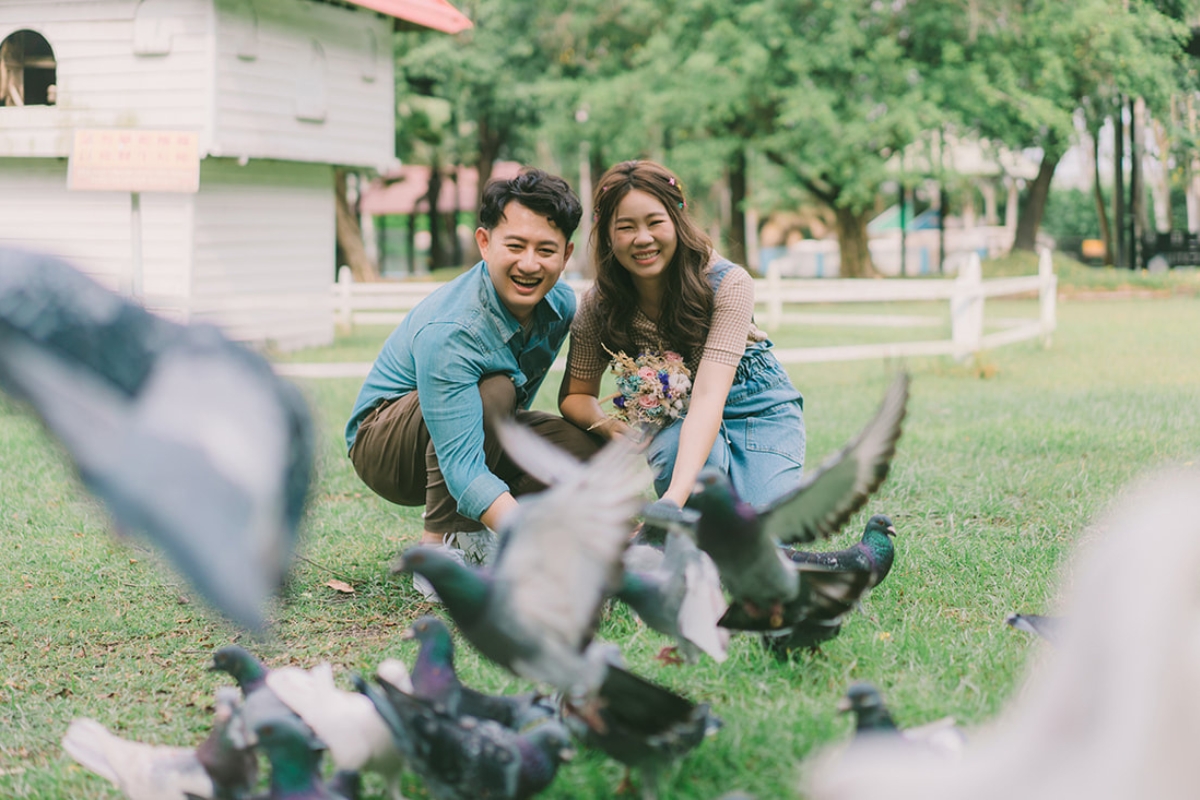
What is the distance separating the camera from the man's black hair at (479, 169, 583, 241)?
3836mm

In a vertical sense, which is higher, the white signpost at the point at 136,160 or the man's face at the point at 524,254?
the white signpost at the point at 136,160

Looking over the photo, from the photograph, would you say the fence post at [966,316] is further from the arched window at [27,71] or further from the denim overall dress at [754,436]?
the arched window at [27,71]

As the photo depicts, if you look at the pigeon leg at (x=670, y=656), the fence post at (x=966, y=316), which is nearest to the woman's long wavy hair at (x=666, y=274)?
the pigeon leg at (x=670, y=656)

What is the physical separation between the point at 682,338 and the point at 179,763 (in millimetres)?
2402

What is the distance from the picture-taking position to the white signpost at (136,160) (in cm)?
1262

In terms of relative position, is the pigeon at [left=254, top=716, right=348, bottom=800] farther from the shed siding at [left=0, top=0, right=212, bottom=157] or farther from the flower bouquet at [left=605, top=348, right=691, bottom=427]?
the shed siding at [left=0, top=0, right=212, bottom=157]

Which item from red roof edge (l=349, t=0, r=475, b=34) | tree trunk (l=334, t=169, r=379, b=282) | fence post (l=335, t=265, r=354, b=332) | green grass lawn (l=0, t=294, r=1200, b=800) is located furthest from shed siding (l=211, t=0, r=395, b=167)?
tree trunk (l=334, t=169, r=379, b=282)

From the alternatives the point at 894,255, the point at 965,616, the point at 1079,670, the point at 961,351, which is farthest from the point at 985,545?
the point at 894,255

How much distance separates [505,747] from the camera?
234cm

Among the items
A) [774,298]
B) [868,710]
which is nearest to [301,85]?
[774,298]

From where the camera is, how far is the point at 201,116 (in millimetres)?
12969

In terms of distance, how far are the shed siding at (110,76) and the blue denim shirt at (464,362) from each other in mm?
9534

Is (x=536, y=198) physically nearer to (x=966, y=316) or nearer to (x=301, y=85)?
(x=966, y=316)

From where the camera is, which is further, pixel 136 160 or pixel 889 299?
pixel 889 299
